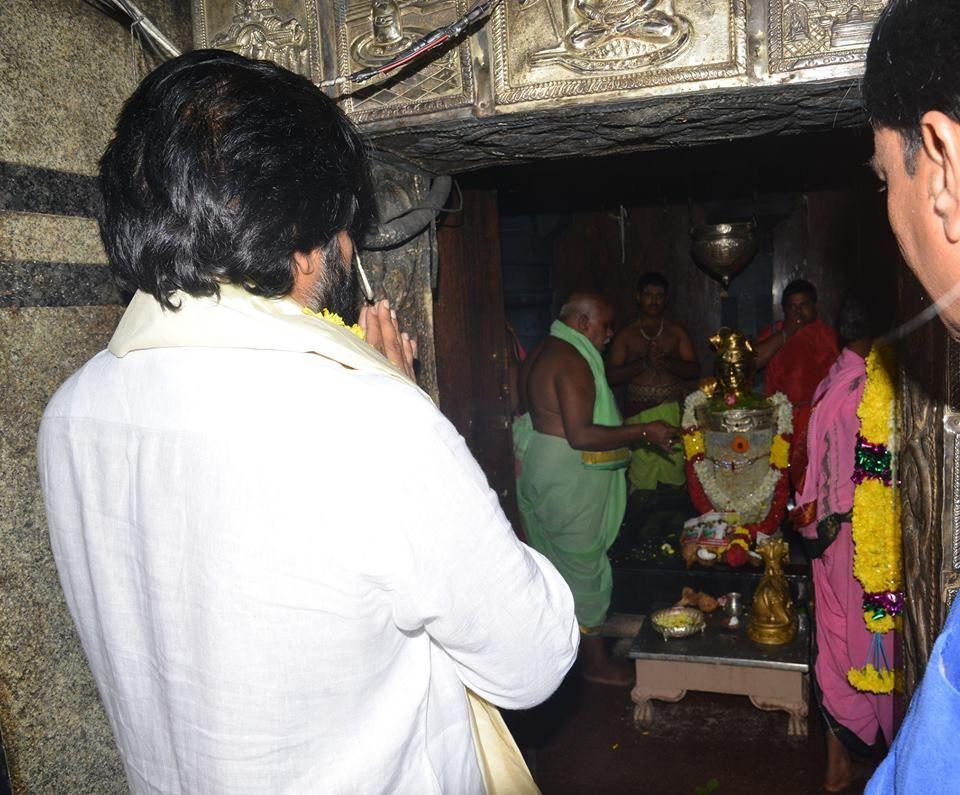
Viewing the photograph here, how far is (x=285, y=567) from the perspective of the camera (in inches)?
38.1

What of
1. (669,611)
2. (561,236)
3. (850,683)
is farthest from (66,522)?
(561,236)

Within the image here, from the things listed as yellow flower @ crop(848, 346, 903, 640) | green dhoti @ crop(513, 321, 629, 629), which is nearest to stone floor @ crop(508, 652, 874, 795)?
green dhoti @ crop(513, 321, 629, 629)

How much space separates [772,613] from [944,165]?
302 cm

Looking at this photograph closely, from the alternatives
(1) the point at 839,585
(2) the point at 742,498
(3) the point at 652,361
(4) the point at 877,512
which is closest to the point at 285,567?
(4) the point at 877,512

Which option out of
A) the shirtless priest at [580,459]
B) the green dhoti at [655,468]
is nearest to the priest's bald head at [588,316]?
the shirtless priest at [580,459]

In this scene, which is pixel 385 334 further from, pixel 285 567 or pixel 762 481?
pixel 762 481

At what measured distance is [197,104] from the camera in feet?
3.30

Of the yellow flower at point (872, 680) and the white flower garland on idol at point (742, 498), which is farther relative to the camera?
the white flower garland on idol at point (742, 498)

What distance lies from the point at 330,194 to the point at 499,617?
641 millimetres

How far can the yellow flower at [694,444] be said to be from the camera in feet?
15.8

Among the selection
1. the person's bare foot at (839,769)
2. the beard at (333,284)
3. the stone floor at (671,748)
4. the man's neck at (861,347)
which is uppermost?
the beard at (333,284)

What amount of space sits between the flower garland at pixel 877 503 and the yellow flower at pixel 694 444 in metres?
2.12

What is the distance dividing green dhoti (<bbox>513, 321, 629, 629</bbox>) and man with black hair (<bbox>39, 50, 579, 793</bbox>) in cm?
330

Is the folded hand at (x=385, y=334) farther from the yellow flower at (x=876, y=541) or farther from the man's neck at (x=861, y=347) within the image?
the man's neck at (x=861, y=347)
